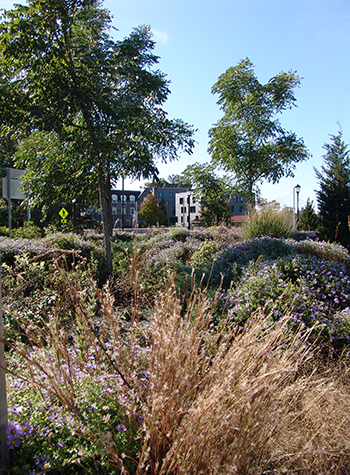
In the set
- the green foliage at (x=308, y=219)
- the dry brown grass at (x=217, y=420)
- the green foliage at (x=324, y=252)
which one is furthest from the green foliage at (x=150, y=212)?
the dry brown grass at (x=217, y=420)

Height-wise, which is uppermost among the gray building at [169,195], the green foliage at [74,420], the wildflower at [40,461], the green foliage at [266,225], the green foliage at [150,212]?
the gray building at [169,195]

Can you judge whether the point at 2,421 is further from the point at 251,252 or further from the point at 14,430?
the point at 251,252

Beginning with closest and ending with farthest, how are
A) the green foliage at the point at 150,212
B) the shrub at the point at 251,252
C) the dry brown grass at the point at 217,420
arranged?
the dry brown grass at the point at 217,420 → the shrub at the point at 251,252 → the green foliage at the point at 150,212

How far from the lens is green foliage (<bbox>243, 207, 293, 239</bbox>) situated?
9398mm

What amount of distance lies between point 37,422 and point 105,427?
34 centimetres

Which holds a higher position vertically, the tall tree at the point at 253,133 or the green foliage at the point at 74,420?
the tall tree at the point at 253,133

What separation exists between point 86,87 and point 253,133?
44.7ft

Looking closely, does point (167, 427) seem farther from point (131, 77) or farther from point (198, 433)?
point (131, 77)

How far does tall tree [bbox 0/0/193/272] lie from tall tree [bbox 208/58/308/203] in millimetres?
11769

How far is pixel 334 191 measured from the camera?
449 inches

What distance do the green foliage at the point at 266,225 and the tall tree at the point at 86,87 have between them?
3617 millimetres

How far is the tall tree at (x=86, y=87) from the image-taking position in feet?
19.0

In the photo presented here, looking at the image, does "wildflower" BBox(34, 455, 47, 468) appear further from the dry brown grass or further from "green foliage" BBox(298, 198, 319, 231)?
"green foliage" BBox(298, 198, 319, 231)

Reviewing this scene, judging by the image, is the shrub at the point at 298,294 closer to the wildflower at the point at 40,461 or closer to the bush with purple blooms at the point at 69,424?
the bush with purple blooms at the point at 69,424
